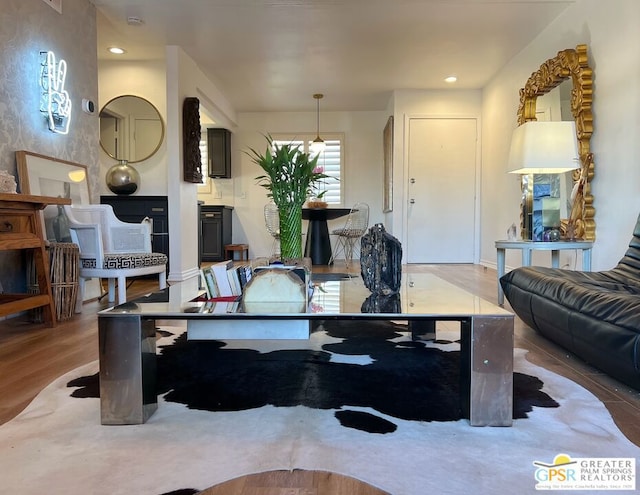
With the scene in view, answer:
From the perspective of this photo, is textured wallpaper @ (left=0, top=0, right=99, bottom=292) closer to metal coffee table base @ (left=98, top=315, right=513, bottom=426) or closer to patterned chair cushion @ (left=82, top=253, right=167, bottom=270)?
patterned chair cushion @ (left=82, top=253, right=167, bottom=270)

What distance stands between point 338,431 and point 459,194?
5.51m

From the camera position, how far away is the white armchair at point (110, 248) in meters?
2.99

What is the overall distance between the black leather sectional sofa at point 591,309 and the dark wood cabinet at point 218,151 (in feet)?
17.9

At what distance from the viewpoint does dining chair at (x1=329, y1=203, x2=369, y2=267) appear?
6.51 metres

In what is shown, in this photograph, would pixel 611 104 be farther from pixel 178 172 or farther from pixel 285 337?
pixel 178 172

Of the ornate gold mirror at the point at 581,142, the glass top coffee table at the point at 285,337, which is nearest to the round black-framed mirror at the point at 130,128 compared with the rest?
the ornate gold mirror at the point at 581,142

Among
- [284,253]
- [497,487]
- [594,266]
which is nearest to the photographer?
[497,487]

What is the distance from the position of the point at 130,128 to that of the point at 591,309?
5123mm

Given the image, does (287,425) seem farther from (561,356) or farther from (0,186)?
(0,186)

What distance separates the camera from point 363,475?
95cm

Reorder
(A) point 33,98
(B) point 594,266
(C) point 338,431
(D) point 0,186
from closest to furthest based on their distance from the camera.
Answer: (C) point 338,431 < (D) point 0,186 < (A) point 33,98 < (B) point 594,266

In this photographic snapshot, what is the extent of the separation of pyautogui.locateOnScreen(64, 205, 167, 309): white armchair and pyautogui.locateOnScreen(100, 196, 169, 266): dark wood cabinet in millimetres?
1140

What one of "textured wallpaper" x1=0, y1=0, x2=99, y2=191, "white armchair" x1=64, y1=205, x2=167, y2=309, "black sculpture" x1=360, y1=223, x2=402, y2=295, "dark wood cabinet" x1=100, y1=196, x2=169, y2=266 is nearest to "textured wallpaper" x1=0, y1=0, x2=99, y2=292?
"textured wallpaper" x1=0, y1=0, x2=99, y2=191

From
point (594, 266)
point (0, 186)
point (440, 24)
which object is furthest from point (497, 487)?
point (440, 24)
